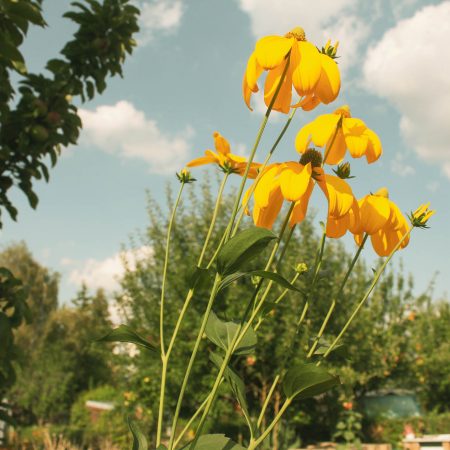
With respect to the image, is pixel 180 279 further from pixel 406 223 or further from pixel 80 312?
pixel 80 312

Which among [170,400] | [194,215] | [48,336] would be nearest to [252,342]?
[170,400]

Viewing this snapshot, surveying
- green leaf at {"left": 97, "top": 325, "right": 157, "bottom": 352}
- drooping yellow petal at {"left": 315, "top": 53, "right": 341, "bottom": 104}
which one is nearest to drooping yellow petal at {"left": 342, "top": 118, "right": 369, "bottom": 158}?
drooping yellow petal at {"left": 315, "top": 53, "right": 341, "bottom": 104}

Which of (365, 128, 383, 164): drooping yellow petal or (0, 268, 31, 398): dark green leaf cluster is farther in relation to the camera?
(0, 268, 31, 398): dark green leaf cluster

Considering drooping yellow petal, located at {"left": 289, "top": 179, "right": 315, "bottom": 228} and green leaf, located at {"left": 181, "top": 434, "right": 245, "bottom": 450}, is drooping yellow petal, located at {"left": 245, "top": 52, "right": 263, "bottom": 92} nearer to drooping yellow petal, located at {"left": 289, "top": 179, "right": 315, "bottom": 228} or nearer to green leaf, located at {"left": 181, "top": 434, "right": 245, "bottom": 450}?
drooping yellow petal, located at {"left": 289, "top": 179, "right": 315, "bottom": 228}

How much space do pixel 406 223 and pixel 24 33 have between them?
7.10 feet

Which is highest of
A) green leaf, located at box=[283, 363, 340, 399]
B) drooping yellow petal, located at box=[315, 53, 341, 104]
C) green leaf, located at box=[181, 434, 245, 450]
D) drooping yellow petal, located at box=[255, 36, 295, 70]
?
drooping yellow petal, located at box=[255, 36, 295, 70]

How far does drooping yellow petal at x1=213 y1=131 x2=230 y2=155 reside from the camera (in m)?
1.05

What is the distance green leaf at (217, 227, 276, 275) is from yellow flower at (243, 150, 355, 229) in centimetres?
8

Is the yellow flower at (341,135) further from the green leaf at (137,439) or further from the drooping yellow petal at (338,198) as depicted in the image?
the green leaf at (137,439)

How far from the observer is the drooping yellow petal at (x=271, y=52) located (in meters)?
0.79

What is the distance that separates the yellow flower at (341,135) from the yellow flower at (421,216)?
0.15 metres

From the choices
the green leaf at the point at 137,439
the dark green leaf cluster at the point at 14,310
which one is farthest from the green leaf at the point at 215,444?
the dark green leaf cluster at the point at 14,310

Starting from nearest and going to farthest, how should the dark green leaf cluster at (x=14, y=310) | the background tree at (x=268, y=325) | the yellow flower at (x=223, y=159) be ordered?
the yellow flower at (x=223, y=159) → the dark green leaf cluster at (x=14, y=310) → the background tree at (x=268, y=325)

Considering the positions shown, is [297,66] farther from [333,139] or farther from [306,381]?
[306,381]
